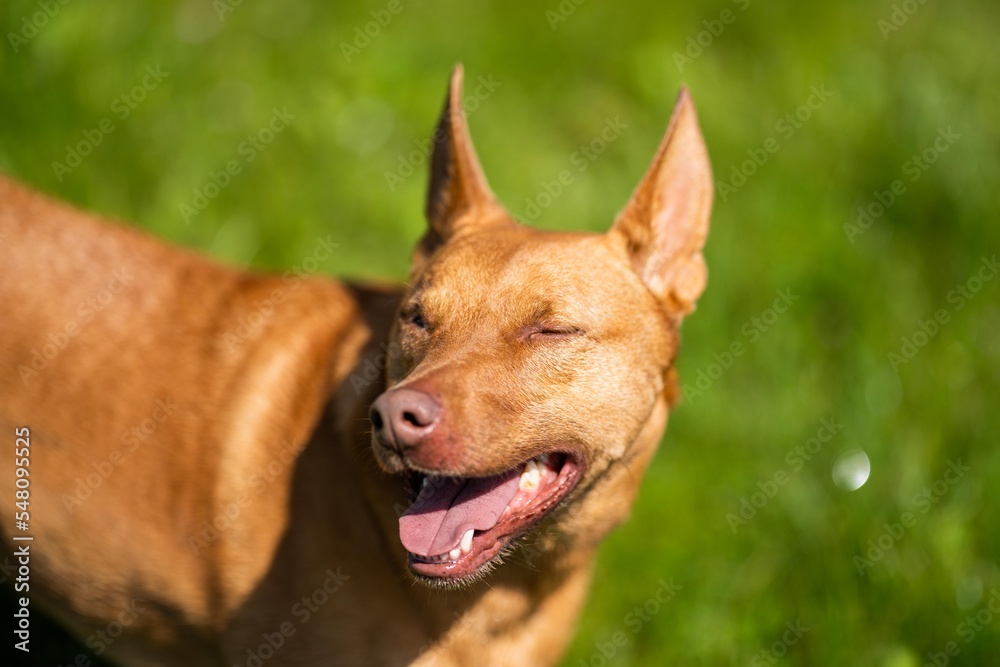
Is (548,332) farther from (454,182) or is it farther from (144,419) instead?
(144,419)

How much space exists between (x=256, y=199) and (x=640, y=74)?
3.32 meters

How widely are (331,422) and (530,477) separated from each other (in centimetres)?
75

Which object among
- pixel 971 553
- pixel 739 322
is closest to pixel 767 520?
pixel 971 553
